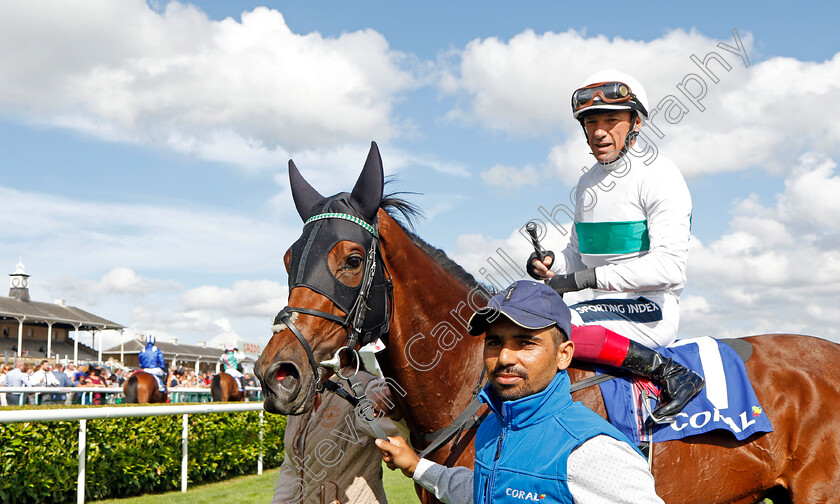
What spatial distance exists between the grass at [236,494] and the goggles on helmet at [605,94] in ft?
16.9

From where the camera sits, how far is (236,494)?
25.3ft

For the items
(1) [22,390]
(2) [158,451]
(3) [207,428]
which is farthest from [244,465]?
(1) [22,390]

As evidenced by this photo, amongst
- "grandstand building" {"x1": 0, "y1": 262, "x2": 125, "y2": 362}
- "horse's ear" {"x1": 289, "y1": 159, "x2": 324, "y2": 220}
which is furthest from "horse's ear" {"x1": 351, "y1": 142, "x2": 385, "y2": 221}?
"grandstand building" {"x1": 0, "y1": 262, "x2": 125, "y2": 362}

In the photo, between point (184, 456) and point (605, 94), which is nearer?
point (605, 94)

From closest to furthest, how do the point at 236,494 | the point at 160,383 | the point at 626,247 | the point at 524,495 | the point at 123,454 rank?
1. the point at 524,495
2. the point at 626,247
3. the point at 123,454
4. the point at 236,494
5. the point at 160,383

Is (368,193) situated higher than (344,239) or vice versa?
(368,193)

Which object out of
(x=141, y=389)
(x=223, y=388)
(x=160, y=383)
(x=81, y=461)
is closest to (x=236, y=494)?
(x=81, y=461)

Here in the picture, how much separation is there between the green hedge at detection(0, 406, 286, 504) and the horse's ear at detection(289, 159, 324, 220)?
4.84 metres

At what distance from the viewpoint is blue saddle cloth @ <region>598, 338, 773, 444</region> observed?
8.96 ft

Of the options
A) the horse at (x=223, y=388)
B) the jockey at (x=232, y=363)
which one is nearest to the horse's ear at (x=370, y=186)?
the horse at (x=223, y=388)

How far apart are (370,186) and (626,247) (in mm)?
1155

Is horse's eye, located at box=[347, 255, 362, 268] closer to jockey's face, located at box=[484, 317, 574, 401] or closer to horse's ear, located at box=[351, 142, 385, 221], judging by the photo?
horse's ear, located at box=[351, 142, 385, 221]

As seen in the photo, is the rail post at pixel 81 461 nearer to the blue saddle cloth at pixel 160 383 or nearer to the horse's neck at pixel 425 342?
the blue saddle cloth at pixel 160 383

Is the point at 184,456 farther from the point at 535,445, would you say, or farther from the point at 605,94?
the point at 535,445
